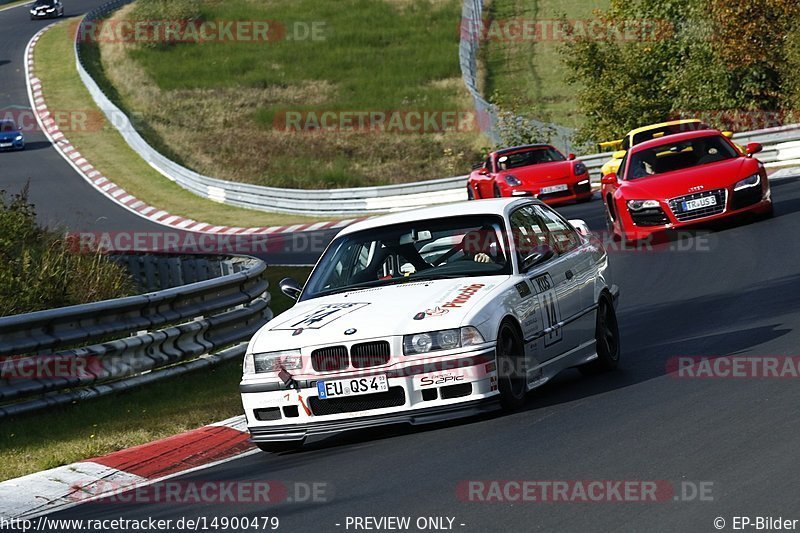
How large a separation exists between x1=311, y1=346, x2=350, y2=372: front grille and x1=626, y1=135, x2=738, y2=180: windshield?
11204 mm

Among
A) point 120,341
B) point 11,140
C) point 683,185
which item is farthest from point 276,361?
point 11,140

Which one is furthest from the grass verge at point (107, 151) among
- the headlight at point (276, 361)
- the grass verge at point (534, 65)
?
the headlight at point (276, 361)

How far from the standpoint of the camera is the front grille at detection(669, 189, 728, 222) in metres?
17.6

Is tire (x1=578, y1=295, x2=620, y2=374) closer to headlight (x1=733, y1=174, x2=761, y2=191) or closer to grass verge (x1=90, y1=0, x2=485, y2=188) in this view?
headlight (x1=733, y1=174, x2=761, y2=191)

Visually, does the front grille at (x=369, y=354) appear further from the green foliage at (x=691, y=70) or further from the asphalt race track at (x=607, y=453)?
the green foliage at (x=691, y=70)

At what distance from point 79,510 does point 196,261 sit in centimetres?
1085

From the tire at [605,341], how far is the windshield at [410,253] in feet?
4.05

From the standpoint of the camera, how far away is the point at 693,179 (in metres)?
17.7

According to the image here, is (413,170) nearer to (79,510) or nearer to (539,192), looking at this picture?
(539,192)

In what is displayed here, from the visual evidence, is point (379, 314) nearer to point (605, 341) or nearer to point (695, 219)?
point (605, 341)

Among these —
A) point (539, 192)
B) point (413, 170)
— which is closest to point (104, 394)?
point (539, 192)

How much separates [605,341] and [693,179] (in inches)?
324

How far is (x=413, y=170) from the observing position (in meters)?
41.4

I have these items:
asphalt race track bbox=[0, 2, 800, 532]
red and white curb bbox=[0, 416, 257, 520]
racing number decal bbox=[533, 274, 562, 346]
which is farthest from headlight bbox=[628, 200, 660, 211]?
red and white curb bbox=[0, 416, 257, 520]
